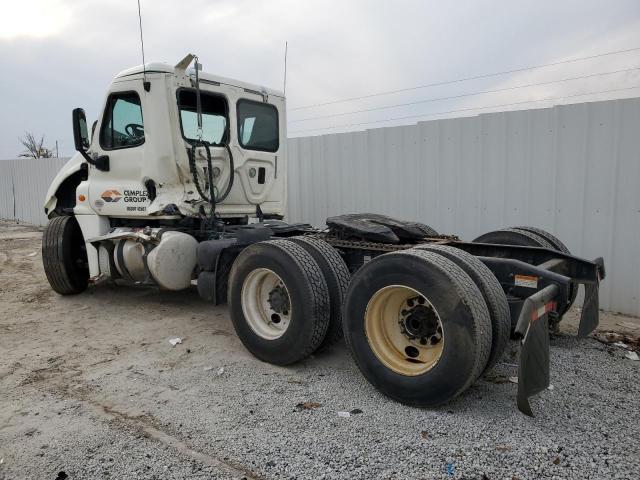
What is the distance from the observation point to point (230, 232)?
5488 mm

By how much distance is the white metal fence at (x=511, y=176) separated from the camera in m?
5.43

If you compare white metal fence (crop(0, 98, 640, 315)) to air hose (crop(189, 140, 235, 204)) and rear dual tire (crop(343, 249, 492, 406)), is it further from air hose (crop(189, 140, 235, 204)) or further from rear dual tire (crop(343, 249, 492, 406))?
rear dual tire (crop(343, 249, 492, 406))

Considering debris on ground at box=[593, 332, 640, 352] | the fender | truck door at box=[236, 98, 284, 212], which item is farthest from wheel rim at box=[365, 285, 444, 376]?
the fender

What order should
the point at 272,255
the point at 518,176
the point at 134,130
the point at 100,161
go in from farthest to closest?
the point at 518,176 < the point at 100,161 < the point at 134,130 < the point at 272,255

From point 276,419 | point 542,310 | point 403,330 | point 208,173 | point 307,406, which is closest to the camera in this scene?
point 542,310

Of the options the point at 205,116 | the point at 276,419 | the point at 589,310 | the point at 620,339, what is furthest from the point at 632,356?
the point at 205,116

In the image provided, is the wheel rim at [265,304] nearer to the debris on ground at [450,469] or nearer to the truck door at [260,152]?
the debris on ground at [450,469]

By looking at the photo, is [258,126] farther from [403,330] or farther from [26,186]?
[26,186]

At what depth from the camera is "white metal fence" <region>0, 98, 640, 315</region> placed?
214 inches

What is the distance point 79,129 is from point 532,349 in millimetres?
5550

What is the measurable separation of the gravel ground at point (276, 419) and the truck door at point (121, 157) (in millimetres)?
1759

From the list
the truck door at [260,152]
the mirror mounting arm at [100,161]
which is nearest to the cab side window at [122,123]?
the mirror mounting arm at [100,161]

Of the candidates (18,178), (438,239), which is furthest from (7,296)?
(18,178)

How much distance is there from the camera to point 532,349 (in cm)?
273
